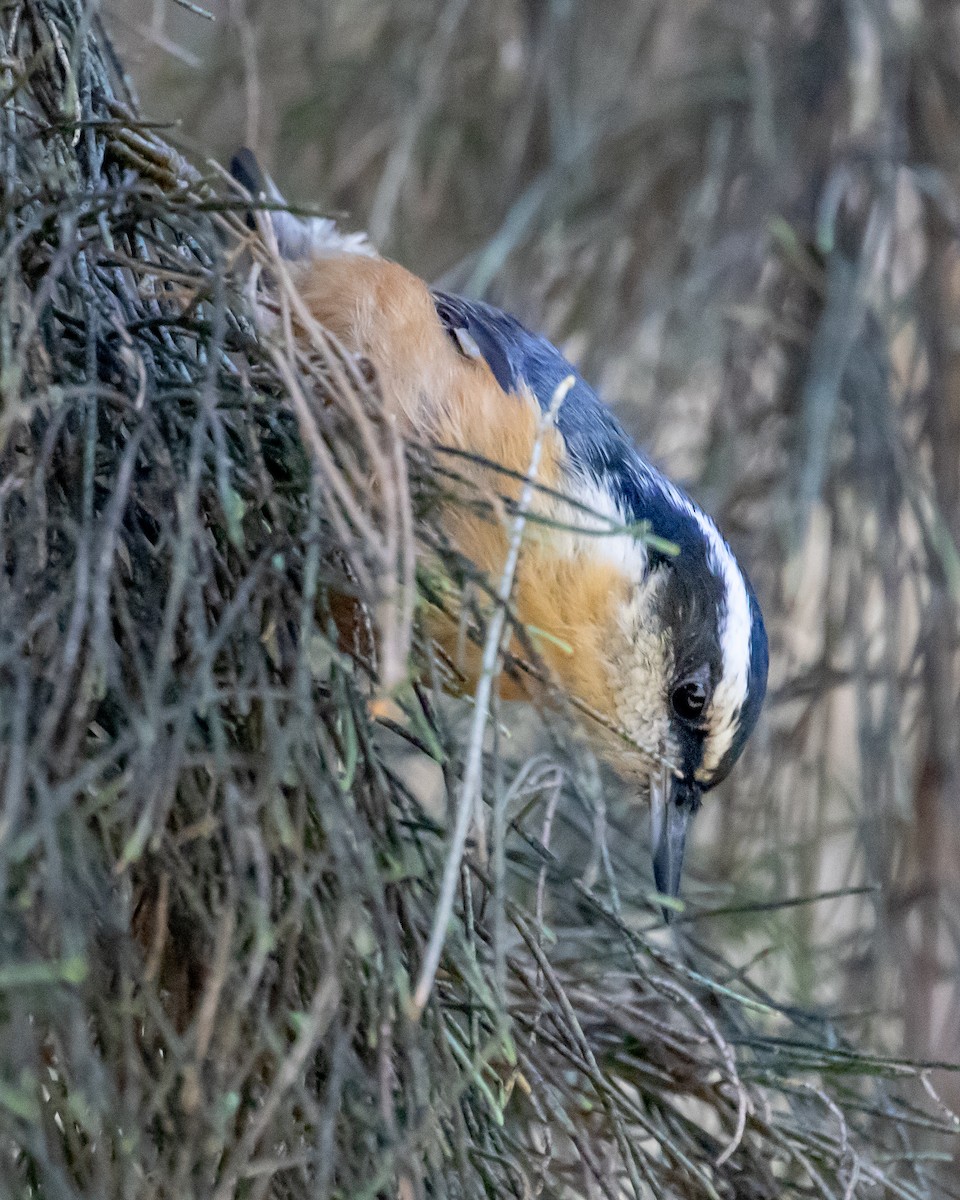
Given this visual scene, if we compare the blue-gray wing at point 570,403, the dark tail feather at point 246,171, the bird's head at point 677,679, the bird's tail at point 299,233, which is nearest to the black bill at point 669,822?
the bird's head at point 677,679

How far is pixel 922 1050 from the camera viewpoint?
218 centimetres

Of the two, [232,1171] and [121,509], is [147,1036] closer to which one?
[232,1171]

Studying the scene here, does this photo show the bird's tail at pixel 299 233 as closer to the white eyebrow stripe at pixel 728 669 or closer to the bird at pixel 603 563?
the bird at pixel 603 563

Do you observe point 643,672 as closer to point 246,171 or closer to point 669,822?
point 669,822

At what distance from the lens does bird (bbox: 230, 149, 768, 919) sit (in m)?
1.65

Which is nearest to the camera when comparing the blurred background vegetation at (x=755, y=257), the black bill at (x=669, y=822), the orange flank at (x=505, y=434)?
the orange flank at (x=505, y=434)

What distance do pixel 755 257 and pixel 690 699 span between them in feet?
3.29

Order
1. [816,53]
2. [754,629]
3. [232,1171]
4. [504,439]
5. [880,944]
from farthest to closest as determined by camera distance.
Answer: [816,53]
[880,944]
[754,629]
[504,439]
[232,1171]

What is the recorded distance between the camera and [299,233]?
2074 millimetres

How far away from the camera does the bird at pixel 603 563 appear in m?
1.65

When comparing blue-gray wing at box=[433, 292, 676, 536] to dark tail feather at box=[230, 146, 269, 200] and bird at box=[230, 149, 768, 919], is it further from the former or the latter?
dark tail feather at box=[230, 146, 269, 200]

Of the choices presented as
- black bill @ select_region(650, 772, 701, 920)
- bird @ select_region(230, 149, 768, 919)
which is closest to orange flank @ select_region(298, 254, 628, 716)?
bird @ select_region(230, 149, 768, 919)

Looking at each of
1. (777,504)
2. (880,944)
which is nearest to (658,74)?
(777,504)

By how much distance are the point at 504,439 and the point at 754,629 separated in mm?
443
